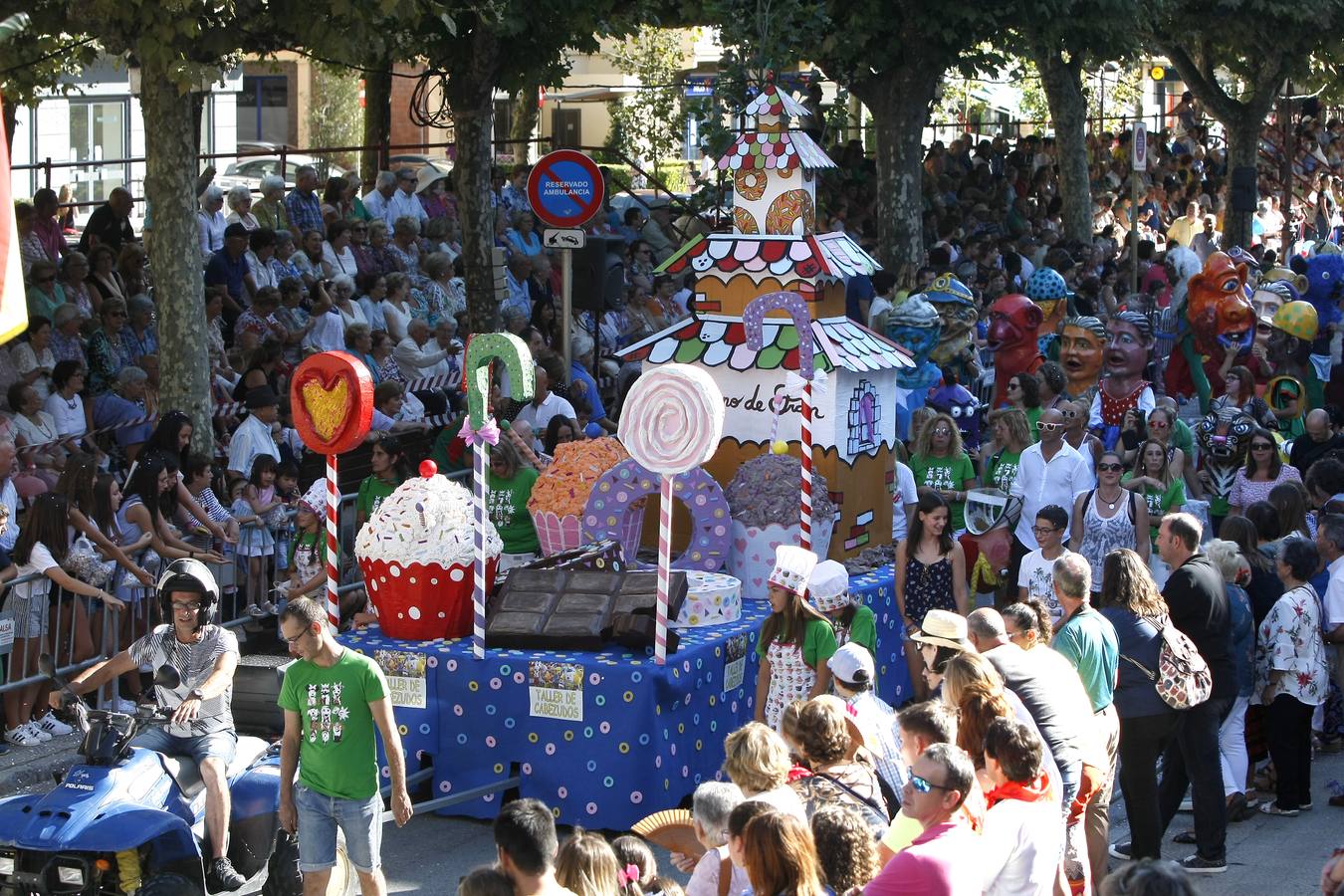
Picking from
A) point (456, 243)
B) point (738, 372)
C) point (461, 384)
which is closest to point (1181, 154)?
point (456, 243)

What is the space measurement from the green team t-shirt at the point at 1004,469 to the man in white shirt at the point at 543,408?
3280mm

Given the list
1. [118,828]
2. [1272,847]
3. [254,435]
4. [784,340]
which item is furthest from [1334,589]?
[254,435]

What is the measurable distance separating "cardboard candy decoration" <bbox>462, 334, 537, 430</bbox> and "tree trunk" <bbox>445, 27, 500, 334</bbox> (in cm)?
786

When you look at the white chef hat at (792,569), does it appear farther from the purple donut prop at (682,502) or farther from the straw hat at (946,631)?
the purple donut prop at (682,502)

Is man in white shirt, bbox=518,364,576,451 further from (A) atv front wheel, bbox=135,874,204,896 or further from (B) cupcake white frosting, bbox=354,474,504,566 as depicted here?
(A) atv front wheel, bbox=135,874,204,896

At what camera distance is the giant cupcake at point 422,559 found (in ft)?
30.4

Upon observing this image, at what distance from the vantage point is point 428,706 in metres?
9.30

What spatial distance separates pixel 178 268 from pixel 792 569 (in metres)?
6.22

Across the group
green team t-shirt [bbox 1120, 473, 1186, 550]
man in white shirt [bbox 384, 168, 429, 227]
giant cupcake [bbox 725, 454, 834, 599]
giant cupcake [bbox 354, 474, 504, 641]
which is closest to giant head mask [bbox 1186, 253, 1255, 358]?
green team t-shirt [bbox 1120, 473, 1186, 550]

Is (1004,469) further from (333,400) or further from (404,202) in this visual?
(404,202)

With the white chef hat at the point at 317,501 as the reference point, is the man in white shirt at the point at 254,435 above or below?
above

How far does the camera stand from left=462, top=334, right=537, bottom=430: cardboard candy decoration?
895 cm

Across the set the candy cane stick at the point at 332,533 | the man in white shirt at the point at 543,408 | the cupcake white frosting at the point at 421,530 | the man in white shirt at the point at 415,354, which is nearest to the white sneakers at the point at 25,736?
the candy cane stick at the point at 332,533

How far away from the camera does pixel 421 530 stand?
9.27 meters
